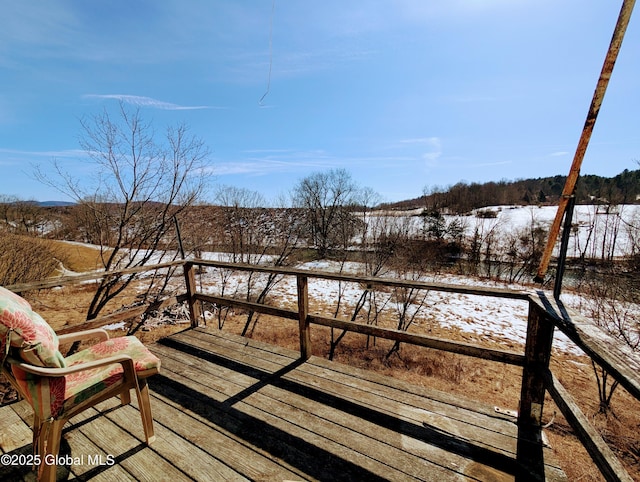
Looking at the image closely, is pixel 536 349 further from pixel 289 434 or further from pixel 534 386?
pixel 289 434

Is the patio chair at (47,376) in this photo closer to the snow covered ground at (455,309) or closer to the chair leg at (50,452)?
the chair leg at (50,452)

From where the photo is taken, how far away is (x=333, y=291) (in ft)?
42.4

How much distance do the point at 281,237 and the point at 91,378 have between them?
8023 mm

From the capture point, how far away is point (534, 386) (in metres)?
1.96

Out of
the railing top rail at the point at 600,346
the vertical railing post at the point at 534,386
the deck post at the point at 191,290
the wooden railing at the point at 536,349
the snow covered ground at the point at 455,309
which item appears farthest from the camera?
the snow covered ground at the point at 455,309

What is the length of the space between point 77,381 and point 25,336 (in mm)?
460

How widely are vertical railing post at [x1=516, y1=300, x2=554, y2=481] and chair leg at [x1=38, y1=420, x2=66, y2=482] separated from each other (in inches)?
101

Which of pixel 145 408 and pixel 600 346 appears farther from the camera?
pixel 145 408

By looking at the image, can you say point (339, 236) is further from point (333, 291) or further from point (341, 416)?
point (341, 416)

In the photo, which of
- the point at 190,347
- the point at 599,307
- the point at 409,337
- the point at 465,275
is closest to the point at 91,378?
the point at 190,347

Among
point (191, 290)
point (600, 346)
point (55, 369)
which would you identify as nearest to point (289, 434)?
point (55, 369)

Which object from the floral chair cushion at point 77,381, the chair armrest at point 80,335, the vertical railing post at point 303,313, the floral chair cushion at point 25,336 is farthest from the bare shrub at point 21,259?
the vertical railing post at point 303,313

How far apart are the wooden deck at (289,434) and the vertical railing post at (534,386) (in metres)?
0.04

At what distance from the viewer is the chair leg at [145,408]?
1.83m
